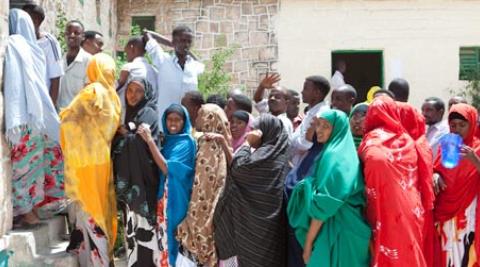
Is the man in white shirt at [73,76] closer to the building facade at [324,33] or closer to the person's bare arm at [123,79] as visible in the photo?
the person's bare arm at [123,79]

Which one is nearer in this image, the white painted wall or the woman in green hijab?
the woman in green hijab

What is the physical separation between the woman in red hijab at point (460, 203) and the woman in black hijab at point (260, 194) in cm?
111

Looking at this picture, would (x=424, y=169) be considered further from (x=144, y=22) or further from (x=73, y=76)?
(x=144, y=22)

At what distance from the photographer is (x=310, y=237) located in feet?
12.3

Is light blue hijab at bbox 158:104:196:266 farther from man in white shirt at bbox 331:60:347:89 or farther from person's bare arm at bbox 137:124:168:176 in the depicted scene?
man in white shirt at bbox 331:60:347:89

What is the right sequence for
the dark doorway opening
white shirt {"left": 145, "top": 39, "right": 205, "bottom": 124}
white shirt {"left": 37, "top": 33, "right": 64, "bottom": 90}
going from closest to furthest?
1. white shirt {"left": 37, "top": 33, "right": 64, "bottom": 90}
2. white shirt {"left": 145, "top": 39, "right": 205, "bottom": 124}
3. the dark doorway opening

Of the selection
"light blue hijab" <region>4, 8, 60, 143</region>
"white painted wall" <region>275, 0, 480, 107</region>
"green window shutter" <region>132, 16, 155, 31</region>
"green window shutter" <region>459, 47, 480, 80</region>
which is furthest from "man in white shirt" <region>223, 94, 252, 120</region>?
"green window shutter" <region>459, 47, 480, 80</region>

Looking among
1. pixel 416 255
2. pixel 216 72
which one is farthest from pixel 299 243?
pixel 216 72

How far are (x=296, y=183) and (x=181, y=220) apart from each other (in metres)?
0.85

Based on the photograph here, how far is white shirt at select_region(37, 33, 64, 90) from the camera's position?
5062 mm

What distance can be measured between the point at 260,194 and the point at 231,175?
0.22 m

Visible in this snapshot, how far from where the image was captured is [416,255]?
3721mm

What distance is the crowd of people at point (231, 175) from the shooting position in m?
3.71

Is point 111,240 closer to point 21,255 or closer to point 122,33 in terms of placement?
point 21,255
